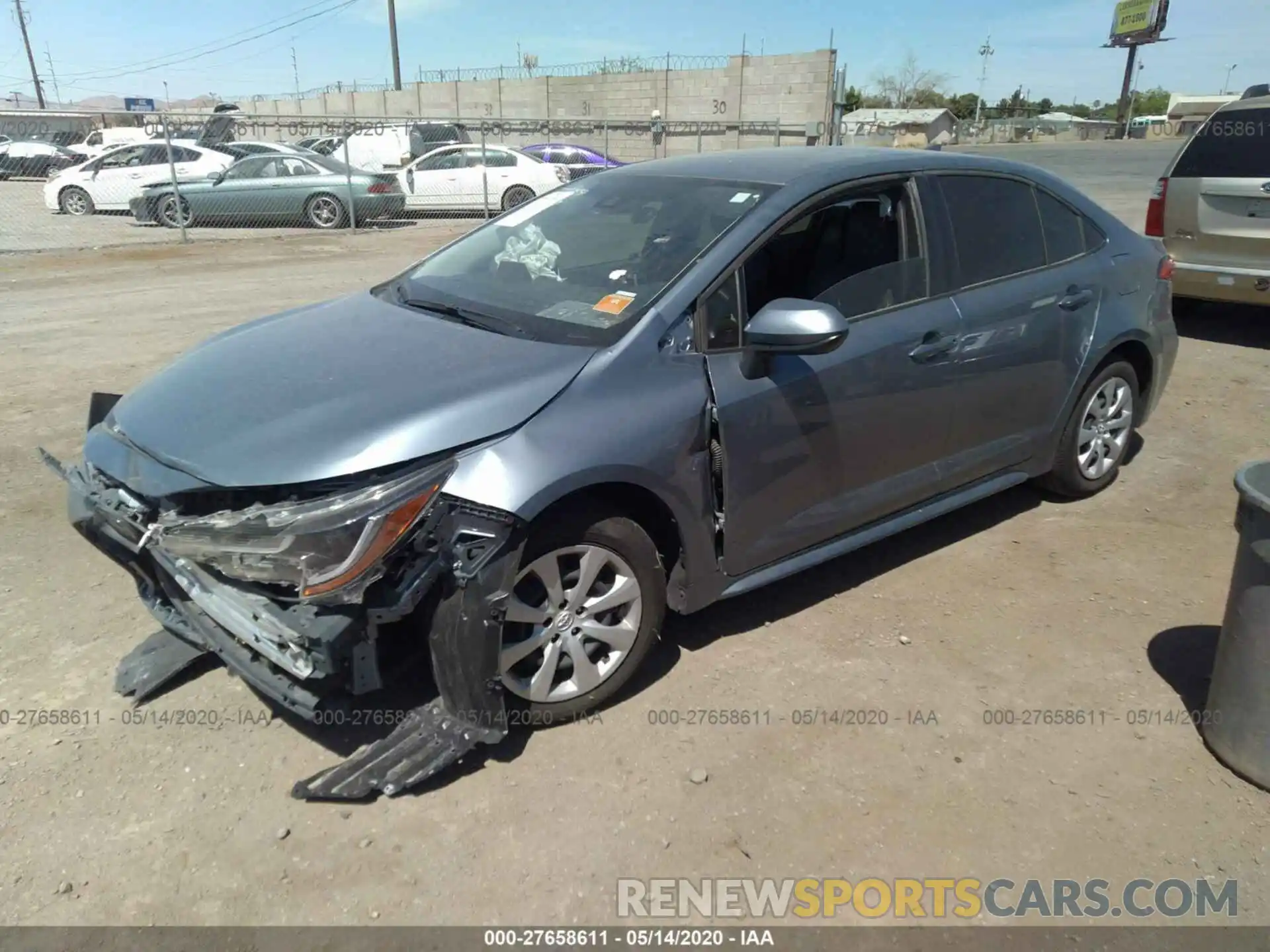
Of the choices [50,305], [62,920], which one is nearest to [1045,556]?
[62,920]

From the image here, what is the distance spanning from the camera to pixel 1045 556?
4.43 m

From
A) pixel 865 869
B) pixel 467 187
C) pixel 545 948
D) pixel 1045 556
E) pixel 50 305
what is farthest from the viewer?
pixel 467 187

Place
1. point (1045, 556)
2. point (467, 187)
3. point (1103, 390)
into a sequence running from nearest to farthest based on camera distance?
point (1045, 556) < point (1103, 390) < point (467, 187)

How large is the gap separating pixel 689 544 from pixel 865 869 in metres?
1.15

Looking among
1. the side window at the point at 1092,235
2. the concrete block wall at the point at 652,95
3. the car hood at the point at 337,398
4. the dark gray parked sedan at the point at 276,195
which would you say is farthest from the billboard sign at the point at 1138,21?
the car hood at the point at 337,398

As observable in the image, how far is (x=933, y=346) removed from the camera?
12.5ft

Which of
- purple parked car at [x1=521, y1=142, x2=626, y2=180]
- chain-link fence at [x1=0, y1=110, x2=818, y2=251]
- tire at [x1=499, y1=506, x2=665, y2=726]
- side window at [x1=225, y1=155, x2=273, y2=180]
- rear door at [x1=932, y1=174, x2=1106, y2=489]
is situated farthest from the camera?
purple parked car at [x1=521, y1=142, x2=626, y2=180]

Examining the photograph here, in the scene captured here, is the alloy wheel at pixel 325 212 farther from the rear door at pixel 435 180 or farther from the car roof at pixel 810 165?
the car roof at pixel 810 165

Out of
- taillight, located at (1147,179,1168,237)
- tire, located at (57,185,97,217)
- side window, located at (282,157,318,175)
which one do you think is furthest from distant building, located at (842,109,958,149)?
taillight, located at (1147,179,1168,237)

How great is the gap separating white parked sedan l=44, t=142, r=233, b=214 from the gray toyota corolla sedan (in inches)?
655

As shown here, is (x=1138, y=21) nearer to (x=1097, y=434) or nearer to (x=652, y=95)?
(x=652, y=95)

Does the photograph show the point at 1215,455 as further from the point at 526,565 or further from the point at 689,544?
the point at 526,565

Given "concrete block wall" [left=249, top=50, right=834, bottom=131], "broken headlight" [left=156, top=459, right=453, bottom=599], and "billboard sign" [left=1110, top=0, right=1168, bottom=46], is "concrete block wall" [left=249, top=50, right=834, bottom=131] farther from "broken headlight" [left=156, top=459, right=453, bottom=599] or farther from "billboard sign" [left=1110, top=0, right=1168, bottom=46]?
"billboard sign" [left=1110, top=0, right=1168, bottom=46]

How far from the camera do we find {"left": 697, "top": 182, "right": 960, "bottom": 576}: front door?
329 cm
